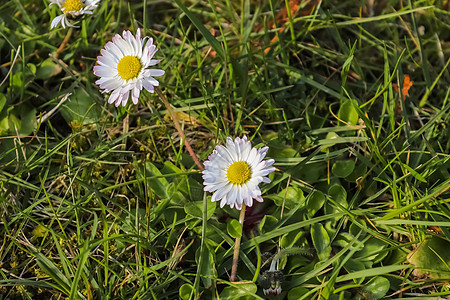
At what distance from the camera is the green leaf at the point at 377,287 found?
2.09m

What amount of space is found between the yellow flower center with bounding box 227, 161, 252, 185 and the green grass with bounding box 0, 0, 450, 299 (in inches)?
9.1

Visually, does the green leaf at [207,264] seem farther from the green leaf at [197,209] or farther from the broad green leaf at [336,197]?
the broad green leaf at [336,197]

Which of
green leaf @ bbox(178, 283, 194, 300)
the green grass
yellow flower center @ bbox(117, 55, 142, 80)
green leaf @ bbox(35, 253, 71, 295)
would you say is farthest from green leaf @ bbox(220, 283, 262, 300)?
yellow flower center @ bbox(117, 55, 142, 80)

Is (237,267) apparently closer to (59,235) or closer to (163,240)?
(163,240)

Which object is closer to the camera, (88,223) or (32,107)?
(88,223)

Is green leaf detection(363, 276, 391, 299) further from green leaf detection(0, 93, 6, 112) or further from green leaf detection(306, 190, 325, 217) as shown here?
green leaf detection(0, 93, 6, 112)

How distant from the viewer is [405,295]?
7.07 ft

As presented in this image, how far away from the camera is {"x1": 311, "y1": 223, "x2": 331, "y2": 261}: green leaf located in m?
2.20

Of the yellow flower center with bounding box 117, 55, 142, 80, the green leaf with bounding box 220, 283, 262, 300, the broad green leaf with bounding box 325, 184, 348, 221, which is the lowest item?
the green leaf with bounding box 220, 283, 262, 300

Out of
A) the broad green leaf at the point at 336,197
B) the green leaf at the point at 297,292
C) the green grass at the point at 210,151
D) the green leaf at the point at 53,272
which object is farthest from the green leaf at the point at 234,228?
the green leaf at the point at 53,272

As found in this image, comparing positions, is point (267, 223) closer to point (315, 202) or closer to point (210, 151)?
point (315, 202)

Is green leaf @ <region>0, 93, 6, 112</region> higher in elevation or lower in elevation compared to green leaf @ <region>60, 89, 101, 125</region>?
higher

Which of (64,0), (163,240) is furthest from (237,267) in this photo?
(64,0)

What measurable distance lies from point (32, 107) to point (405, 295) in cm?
220
